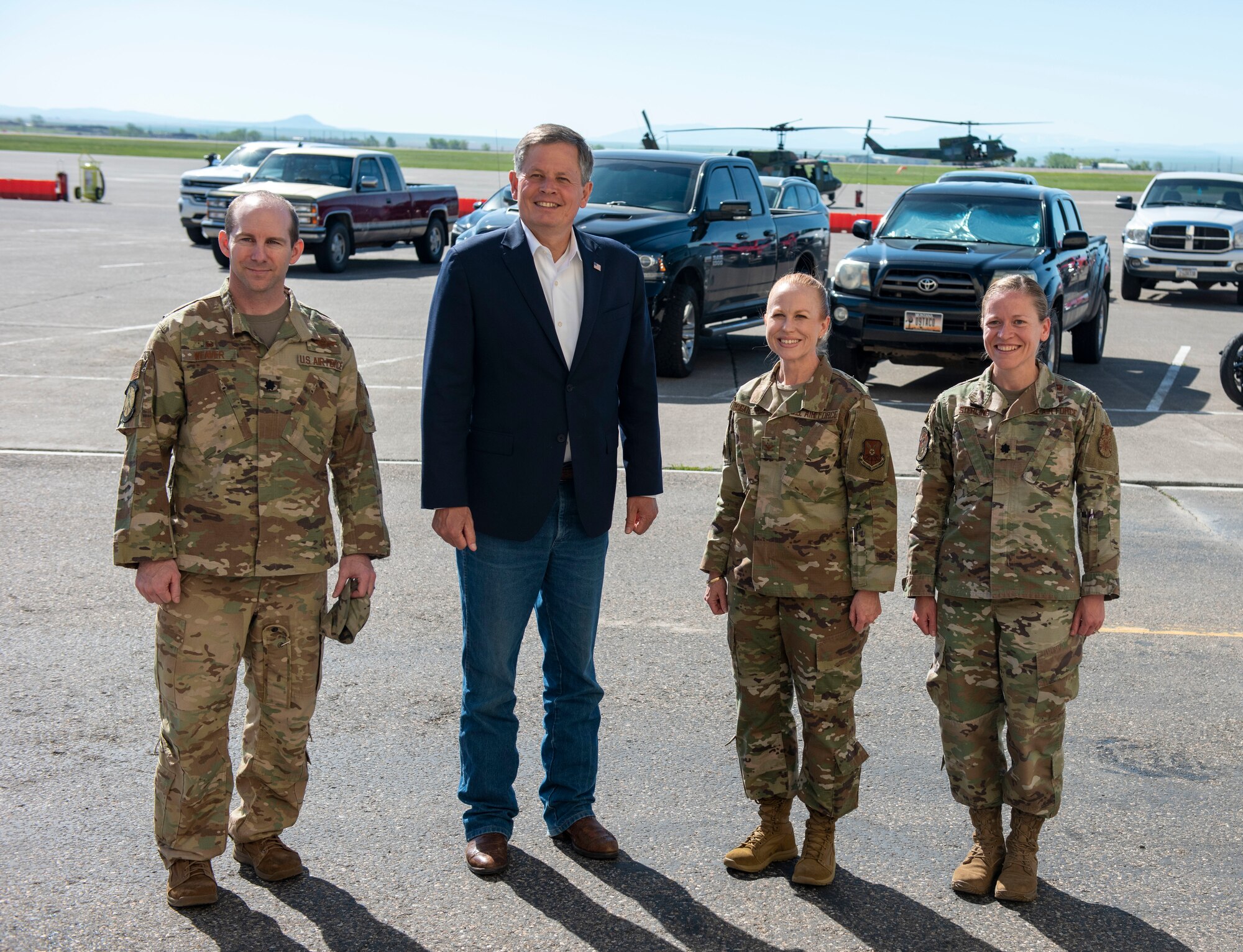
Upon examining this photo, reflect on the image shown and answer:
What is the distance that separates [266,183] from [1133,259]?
1437 cm

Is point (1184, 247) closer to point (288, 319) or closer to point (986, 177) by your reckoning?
point (986, 177)

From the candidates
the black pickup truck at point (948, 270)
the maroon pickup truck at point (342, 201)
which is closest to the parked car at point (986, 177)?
the black pickup truck at point (948, 270)

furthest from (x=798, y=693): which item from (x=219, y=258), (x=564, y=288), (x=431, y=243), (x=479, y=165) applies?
(x=479, y=165)

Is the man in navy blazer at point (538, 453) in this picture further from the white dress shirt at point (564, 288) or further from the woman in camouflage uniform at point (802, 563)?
the woman in camouflage uniform at point (802, 563)

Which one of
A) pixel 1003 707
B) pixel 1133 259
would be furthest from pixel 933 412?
pixel 1133 259

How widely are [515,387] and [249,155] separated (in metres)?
25.4

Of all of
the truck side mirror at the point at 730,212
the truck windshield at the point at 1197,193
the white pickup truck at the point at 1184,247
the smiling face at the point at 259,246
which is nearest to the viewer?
the smiling face at the point at 259,246

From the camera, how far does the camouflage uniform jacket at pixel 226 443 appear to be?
3.43 meters

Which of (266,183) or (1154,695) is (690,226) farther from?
(266,183)

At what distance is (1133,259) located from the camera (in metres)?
21.1

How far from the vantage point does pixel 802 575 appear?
11.9 ft

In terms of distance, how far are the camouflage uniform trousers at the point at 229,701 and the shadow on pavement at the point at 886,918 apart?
4.97 ft

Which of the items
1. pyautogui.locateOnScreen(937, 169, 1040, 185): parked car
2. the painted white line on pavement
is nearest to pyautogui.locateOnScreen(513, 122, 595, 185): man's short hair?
the painted white line on pavement

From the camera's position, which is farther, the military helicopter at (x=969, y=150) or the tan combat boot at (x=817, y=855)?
the military helicopter at (x=969, y=150)
